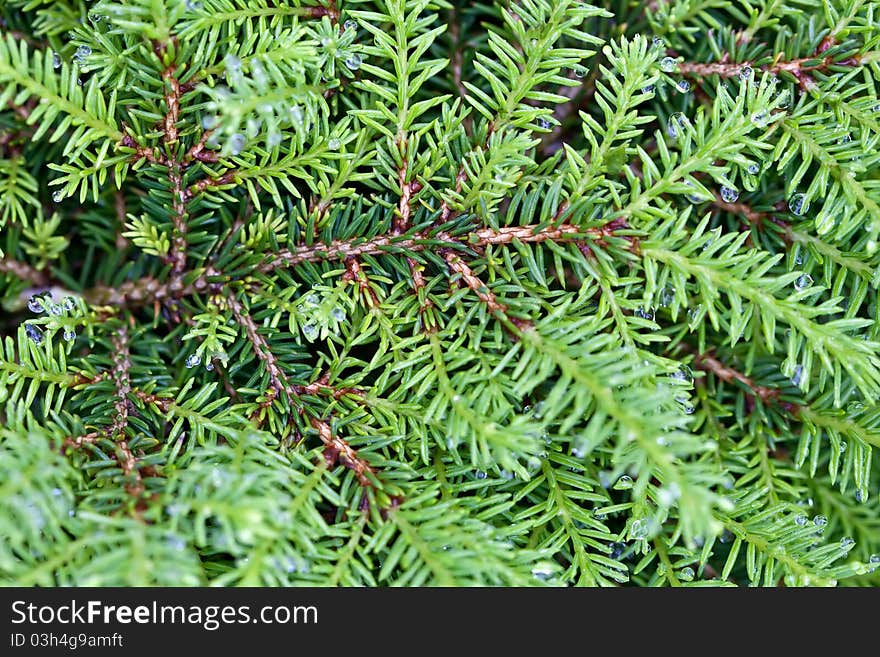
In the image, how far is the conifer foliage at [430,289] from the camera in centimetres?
82

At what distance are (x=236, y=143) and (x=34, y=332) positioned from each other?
1.24 feet

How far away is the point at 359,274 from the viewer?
3.04 feet

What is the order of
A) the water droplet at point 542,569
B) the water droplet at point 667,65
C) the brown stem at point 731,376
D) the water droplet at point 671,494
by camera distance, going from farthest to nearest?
the brown stem at point 731,376, the water droplet at point 667,65, the water droplet at point 542,569, the water droplet at point 671,494

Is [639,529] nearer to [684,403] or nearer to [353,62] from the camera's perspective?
[684,403]

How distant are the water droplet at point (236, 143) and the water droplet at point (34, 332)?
0.36 m

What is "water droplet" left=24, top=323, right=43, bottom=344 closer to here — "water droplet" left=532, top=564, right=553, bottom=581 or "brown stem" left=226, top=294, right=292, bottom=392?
"brown stem" left=226, top=294, right=292, bottom=392

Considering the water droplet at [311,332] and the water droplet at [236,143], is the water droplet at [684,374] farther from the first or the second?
the water droplet at [236,143]

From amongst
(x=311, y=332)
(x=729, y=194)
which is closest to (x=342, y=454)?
(x=311, y=332)

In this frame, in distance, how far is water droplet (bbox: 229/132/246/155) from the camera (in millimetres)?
811

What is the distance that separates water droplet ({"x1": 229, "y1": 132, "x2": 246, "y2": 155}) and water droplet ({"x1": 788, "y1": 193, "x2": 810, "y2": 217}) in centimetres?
71

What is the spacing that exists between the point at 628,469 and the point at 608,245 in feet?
1.00

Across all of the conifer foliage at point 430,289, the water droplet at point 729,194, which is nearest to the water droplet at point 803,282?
the conifer foliage at point 430,289
